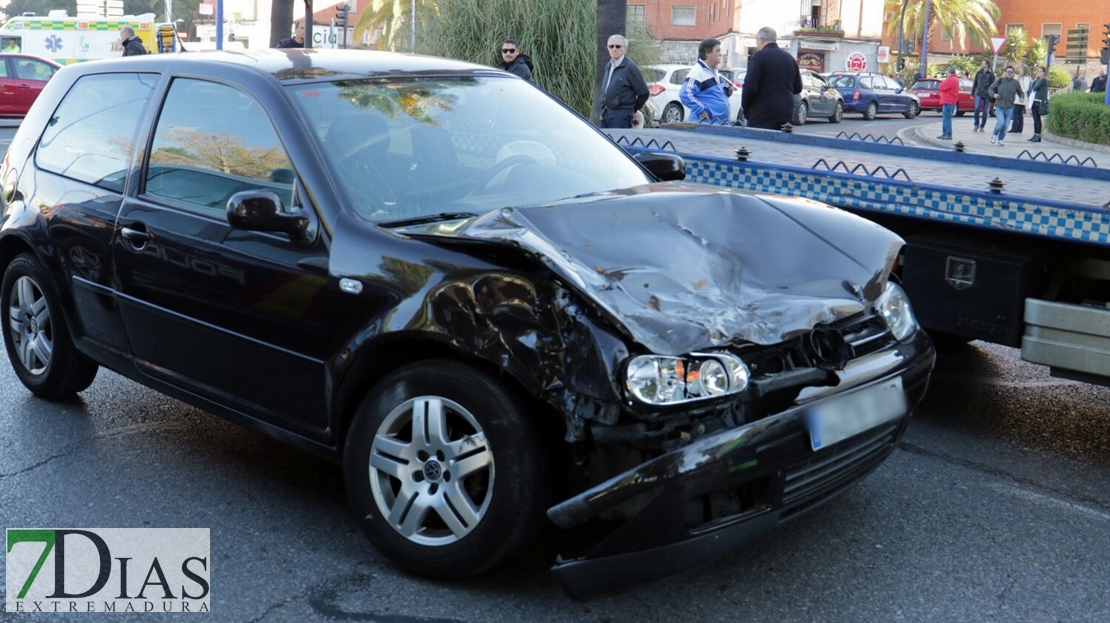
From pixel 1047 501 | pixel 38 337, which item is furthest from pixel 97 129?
pixel 1047 501

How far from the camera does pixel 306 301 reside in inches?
150

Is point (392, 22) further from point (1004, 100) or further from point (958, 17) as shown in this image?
point (958, 17)

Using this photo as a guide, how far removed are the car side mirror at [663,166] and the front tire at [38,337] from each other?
2.58m

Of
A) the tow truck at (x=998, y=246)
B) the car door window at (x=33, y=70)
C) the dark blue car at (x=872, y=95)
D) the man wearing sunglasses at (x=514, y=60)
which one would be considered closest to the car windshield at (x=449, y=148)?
the tow truck at (x=998, y=246)

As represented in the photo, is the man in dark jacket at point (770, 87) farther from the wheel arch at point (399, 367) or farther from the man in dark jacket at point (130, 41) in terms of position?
the man in dark jacket at point (130, 41)

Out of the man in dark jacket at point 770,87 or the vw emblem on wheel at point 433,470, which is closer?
the vw emblem on wheel at point 433,470

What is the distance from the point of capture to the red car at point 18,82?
2433 cm

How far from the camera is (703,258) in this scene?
11.7ft

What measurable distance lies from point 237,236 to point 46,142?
177cm

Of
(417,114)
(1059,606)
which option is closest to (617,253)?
(417,114)

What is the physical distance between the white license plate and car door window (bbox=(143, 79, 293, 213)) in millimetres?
1864

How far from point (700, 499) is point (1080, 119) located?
84.4ft

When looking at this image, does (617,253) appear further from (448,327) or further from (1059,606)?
(1059,606)

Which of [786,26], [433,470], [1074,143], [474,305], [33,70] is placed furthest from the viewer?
[786,26]
